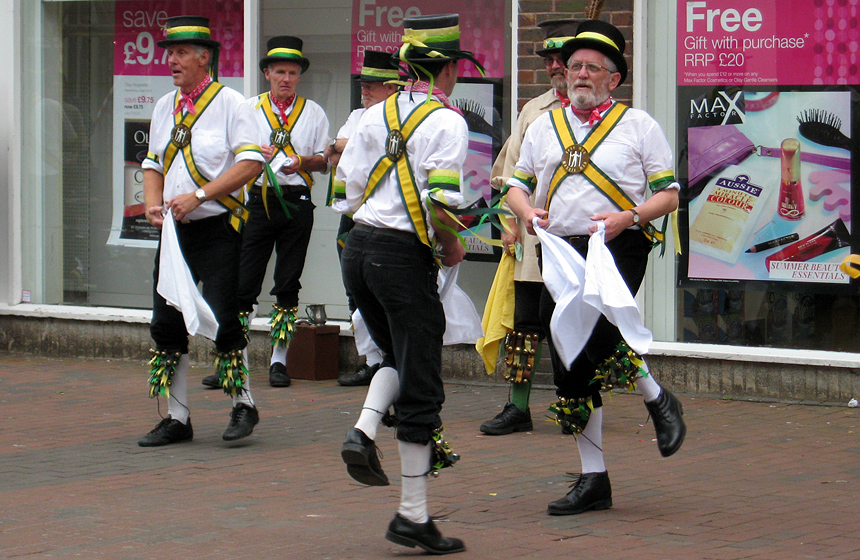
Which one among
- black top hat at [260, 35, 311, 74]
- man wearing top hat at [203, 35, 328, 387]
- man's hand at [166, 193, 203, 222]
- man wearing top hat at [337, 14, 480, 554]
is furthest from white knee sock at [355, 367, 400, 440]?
black top hat at [260, 35, 311, 74]

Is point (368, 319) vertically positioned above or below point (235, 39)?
below

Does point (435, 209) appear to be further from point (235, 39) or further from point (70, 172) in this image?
point (70, 172)

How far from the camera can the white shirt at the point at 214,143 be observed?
6.99 meters

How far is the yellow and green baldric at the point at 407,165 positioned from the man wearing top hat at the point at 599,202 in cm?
76

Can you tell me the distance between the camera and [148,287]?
1129 cm

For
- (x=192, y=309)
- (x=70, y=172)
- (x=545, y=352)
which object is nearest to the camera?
(x=192, y=309)

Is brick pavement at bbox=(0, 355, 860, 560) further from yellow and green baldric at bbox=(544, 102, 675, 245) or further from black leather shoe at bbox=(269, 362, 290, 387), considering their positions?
yellow and green baldric at bbox=(544, 102, 675, 245)

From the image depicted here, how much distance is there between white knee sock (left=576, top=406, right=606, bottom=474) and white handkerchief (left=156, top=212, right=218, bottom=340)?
2.25 metres

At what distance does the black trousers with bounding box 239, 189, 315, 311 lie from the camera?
9273 millimetres

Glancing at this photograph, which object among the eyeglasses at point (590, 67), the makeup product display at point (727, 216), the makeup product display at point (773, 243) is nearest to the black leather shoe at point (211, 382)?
the makeup product display at point (727, 216)

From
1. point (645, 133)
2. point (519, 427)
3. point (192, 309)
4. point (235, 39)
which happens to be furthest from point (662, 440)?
point (235, 39)

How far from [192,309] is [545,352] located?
3702 millimetres

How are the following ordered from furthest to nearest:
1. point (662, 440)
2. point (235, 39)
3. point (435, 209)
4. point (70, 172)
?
point (70, 172) < point (235, 39) < point (662, 440) < point (435, 209)

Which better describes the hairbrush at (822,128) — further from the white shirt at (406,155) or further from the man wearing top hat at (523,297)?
the white shirt at (406,155)
